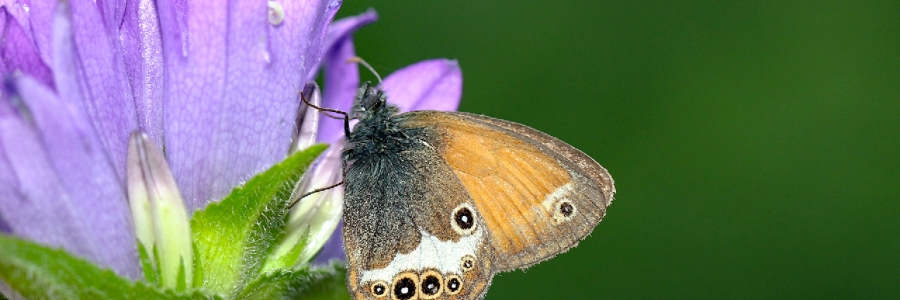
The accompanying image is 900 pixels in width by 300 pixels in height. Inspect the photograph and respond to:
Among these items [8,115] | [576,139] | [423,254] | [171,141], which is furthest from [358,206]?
[576,139]

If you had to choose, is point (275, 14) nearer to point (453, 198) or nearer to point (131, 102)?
point (131, 102)

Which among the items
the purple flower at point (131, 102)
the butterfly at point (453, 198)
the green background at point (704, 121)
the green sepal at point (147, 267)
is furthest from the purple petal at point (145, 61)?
the green background at point (704, 121)

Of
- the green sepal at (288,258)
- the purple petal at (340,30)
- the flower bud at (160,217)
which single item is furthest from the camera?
the purple petal at (340,30)

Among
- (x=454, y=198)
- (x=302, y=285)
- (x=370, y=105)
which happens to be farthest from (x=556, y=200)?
(x=302, y=285)

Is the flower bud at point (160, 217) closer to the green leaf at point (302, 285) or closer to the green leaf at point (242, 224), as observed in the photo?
the green leaf at point (242, 224)

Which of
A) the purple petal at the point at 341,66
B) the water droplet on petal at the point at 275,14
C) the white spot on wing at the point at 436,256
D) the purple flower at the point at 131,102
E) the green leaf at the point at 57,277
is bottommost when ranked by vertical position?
the white spot on wing at the point at 436,256

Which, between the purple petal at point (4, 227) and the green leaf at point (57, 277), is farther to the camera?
the purple petal at point (4, 227)

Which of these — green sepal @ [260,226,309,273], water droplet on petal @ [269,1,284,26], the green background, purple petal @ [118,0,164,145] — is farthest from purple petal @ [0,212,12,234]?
the green background
